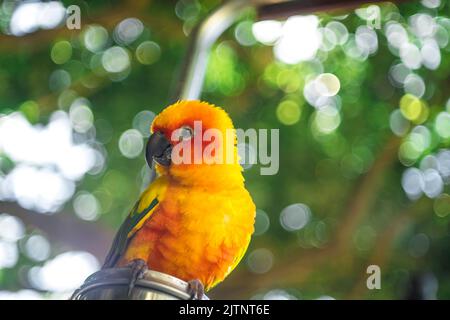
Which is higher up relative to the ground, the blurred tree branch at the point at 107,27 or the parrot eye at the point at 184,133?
the blurred tree branch at the point at 107,27

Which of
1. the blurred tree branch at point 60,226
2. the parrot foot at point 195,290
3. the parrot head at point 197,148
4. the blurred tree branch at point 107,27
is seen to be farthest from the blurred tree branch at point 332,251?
the parrot foot at point 195,290

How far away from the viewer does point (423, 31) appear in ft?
6.66

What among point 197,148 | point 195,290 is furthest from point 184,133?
point 195,290

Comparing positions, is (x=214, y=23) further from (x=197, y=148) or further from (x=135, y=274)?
(x=135, y=274)

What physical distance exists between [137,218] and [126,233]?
0.9 inches

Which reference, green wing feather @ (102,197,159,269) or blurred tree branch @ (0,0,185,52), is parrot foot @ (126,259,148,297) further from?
blurred tree branch @ (0,0,185,52)

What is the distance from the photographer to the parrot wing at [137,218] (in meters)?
0.70

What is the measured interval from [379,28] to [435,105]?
1.20 feet

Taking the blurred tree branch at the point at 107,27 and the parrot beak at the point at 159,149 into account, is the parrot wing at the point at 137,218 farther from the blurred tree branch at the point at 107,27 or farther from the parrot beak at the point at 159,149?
the blurred tree branch at the point at 107,27

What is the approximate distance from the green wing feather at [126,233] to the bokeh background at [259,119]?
1086 mm

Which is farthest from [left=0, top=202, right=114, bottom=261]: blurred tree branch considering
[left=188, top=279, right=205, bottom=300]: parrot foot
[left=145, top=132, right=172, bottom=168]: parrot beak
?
[left=188, top=279, right=205, bottom=300]: parrot foot

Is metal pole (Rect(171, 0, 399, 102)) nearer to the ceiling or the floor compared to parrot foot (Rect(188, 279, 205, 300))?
nearer to the ceiling

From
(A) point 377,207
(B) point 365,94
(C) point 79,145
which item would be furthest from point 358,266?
(C) point 79,145

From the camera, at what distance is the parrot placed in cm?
70
